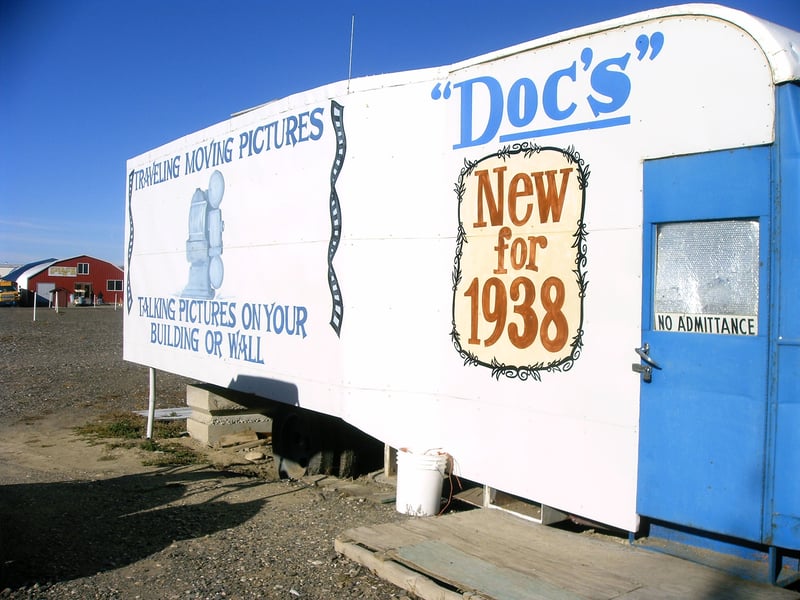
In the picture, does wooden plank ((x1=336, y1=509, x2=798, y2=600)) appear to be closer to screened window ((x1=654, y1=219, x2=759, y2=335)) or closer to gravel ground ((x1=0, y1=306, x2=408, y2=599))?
gravel ground ((x1=0, y1=306, x2=408, y2=599))

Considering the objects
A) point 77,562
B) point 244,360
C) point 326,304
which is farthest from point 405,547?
point 244,360

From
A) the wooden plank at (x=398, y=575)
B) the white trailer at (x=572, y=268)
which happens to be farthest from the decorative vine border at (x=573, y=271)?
the wooden plank at (x=398, y=575)

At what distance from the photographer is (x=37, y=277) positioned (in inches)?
2442

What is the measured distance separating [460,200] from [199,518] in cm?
321

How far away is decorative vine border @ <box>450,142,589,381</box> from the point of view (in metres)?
4.53

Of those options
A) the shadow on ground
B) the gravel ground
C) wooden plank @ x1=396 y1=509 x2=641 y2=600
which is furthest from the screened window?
the shadow on ground

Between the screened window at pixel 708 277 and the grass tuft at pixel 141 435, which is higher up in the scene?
the screened window at pixel 708 277

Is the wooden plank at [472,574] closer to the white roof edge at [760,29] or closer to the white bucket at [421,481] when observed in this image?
the white bucket at [421,481]

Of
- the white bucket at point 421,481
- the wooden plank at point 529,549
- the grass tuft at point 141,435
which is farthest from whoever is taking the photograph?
the grass tuft at point 141,435

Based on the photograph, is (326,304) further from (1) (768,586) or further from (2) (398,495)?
(1) (768,586)

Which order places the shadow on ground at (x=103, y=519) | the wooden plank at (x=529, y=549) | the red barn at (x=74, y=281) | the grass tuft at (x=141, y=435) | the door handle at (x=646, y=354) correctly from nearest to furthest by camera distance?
the wooden plank at (x=529, y=549)
the door handle at (x=646, y=354)
the shadow on ground at (x=103, y=519)
the grass tuft at (x=141, y=435)
the red barn at (x=74, y=281)

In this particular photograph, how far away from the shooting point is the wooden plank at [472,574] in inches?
141

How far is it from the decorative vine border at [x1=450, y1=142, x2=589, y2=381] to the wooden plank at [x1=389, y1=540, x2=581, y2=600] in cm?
122

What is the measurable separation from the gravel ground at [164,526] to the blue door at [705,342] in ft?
5.55
